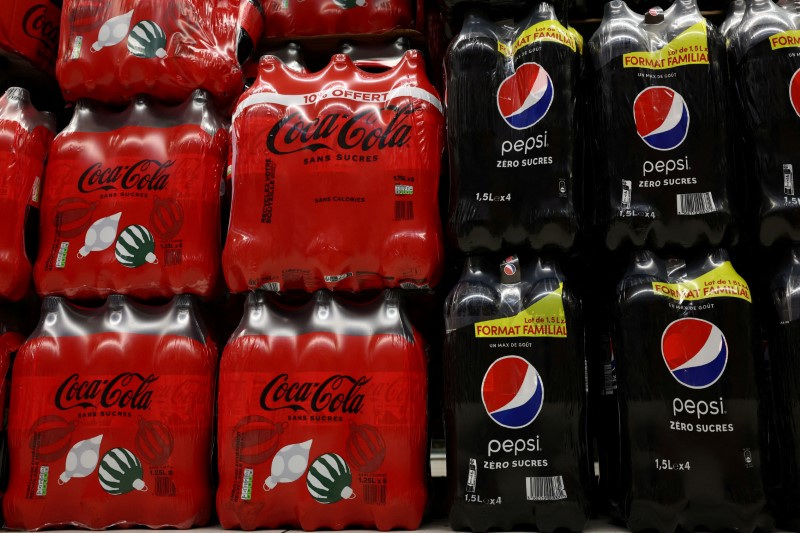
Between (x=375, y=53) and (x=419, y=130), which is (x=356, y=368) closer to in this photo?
(x=419, y=130)

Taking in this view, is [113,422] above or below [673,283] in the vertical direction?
below

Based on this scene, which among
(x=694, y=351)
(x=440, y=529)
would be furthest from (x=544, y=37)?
(x=440, y=529)

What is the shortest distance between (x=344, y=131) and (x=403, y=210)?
266 mm

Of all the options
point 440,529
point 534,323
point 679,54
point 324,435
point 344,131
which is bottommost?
point 440,529

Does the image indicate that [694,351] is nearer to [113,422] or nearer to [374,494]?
[374,494]

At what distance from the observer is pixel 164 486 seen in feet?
5.56

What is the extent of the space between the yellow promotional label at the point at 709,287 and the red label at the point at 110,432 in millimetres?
1169

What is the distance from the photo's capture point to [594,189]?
1.71 metres

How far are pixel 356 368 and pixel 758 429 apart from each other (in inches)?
36.0

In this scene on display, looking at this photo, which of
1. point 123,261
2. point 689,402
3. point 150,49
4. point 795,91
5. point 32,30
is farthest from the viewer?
point 32,30

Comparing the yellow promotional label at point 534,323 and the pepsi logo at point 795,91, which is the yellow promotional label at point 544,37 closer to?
the pepsi logo at point 795,91

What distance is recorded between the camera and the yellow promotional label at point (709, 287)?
5.09 ft

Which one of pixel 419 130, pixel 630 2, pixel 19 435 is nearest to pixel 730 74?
pixel 630 2

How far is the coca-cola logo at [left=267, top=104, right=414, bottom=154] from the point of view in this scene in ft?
5.80
